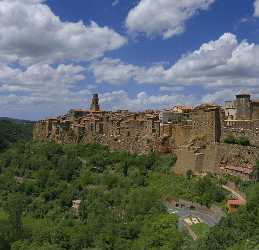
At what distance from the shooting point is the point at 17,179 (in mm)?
44812

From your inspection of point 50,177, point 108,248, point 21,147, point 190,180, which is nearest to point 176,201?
point 190,180

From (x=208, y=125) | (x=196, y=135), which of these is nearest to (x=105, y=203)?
(x=196, y=135)

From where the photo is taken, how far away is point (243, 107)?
37.4 meters

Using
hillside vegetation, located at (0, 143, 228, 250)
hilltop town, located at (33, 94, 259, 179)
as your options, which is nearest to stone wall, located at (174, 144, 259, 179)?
hilltop town, located at (33, 94, 259, 179)

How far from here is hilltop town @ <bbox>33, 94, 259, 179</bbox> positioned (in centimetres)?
3039

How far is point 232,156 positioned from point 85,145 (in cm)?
1959

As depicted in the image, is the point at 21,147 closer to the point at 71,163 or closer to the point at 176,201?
the point at 71,163

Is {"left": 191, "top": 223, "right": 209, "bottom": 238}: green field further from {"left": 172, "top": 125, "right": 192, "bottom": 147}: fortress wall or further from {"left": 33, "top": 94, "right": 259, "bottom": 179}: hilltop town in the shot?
{"left": 172, "top": 125, "right": 192, "bottom": 147}: fortress wall

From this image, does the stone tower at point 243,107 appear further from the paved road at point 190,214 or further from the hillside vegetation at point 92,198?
the paved road at point 190,214

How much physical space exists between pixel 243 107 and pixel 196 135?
221 inches

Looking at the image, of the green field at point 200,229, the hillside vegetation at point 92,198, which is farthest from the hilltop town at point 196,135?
the green field at point 200,229

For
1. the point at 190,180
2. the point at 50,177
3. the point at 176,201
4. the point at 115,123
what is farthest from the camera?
the point at 115,123

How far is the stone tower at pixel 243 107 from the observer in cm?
3697

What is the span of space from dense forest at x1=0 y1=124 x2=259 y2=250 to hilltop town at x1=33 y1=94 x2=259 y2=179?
3.37 ft
